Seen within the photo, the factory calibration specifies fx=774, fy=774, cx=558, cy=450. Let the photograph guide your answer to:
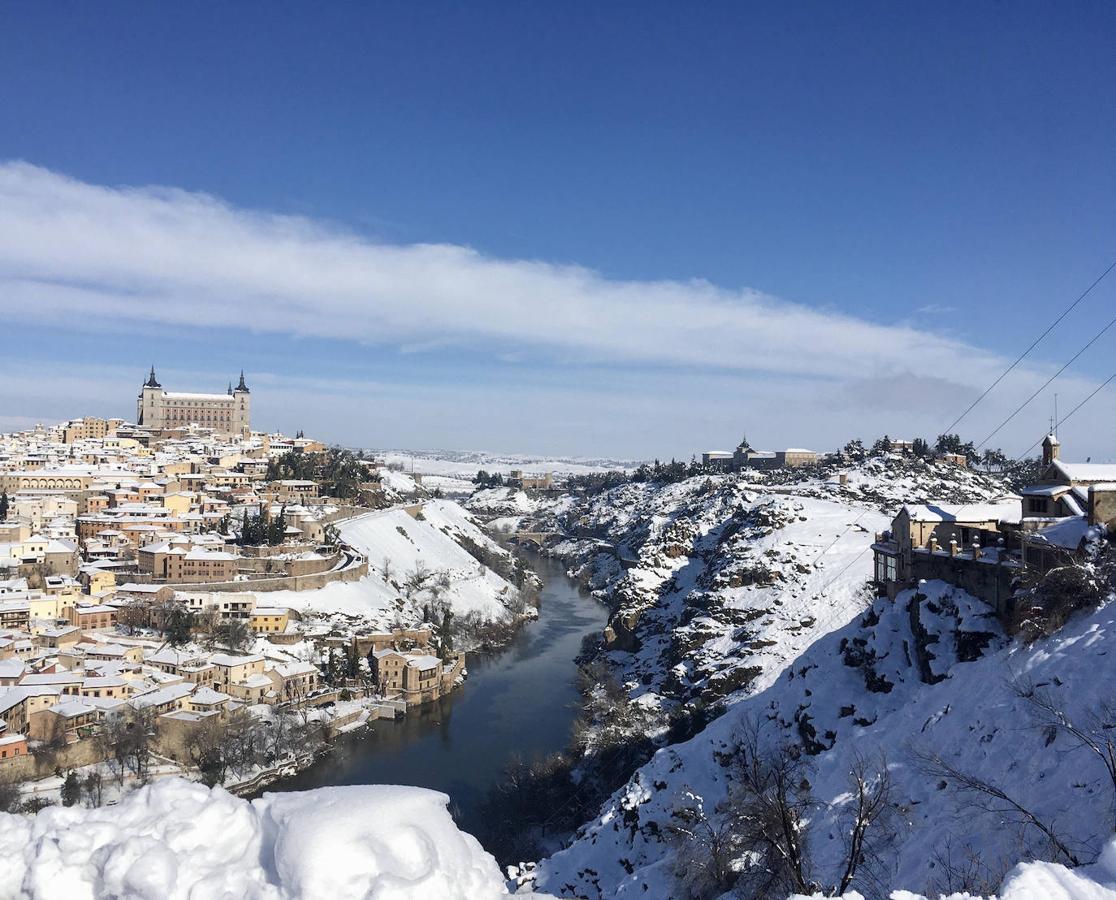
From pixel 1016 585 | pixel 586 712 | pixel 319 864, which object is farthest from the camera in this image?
pixel 586 712

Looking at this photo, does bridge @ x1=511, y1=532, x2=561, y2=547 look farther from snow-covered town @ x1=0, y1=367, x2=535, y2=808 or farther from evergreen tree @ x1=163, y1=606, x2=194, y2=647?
evergreen tree @ x1=163, y1=606, x2=194, y2=647

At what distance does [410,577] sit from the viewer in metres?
59.3

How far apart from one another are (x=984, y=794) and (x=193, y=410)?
109 meters

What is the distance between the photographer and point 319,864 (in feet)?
13.0

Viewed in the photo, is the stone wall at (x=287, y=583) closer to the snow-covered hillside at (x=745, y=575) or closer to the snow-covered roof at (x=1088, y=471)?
the snow-covered hillside at (x=745, y=575)

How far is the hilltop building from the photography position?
102m

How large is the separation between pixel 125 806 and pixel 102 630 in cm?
4215

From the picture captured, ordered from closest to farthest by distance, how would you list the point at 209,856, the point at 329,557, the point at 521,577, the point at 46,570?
the point at 209,856 < the point at 46,570 < the point at 329,557 < the point at 521,577

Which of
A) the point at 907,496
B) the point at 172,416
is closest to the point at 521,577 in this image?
the point at 907,496

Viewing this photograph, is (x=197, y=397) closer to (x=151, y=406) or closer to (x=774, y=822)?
(x=151, y=406)

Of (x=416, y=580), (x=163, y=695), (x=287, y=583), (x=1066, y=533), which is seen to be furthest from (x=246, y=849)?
(x=416, y=580)

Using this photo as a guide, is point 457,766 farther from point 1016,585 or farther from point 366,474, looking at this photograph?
point 366,474

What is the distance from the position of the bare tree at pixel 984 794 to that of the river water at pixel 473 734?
1711 centimetres

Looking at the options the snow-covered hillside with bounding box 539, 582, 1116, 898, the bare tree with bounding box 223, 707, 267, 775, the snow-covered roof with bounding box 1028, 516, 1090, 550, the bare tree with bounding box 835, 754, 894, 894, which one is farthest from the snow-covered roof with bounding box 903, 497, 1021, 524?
the bare tree with bounding box 223, 707, 267, 775
